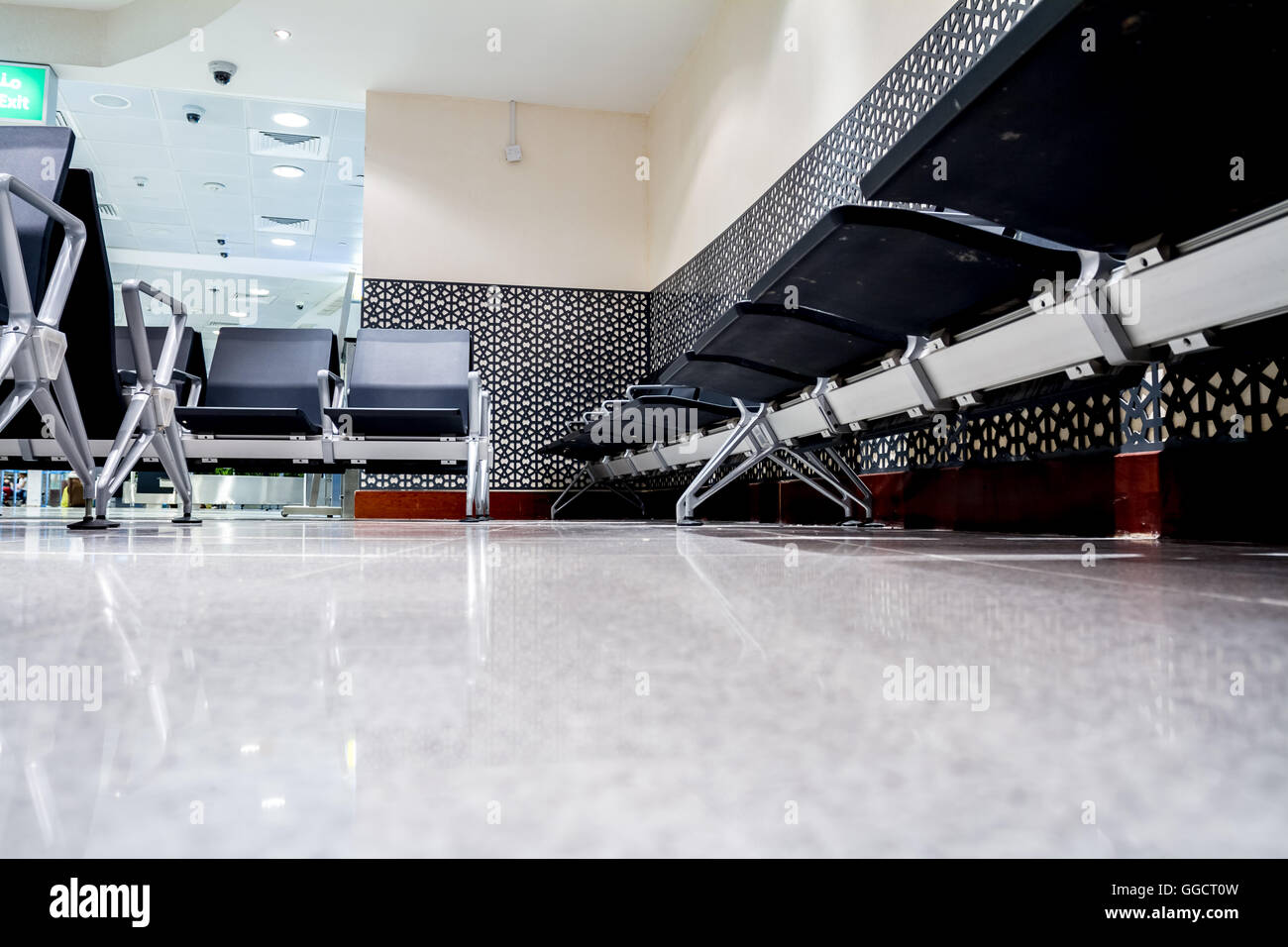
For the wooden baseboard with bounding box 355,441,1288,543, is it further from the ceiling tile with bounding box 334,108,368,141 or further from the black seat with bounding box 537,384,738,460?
the ceiling tile with bounding box 334,108,368,141

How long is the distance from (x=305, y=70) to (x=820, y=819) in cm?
729

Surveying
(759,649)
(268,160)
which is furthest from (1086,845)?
(268,160)

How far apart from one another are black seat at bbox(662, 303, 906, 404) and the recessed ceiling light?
19.3 ft

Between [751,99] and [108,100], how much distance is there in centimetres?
503

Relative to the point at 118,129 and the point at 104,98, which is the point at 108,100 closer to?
the point at 104,98

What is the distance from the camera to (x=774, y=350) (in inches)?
102

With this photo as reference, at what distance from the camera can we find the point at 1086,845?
18 centimetres

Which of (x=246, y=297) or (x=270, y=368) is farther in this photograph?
(x=246, y=297)

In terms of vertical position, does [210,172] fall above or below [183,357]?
above

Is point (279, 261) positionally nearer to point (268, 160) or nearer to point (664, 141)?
point (268, 160)

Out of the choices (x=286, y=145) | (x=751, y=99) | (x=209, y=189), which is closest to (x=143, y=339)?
(x=751, y=99)

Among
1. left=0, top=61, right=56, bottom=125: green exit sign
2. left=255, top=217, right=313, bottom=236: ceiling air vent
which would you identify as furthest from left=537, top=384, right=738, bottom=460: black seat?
left=255, top=217, right=313, bottom=236: ceiling air vent

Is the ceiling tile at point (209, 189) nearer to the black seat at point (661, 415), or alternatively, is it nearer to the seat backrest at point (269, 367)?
the seat backrest at point (269, 367)

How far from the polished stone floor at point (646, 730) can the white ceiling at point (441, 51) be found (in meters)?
5.85
